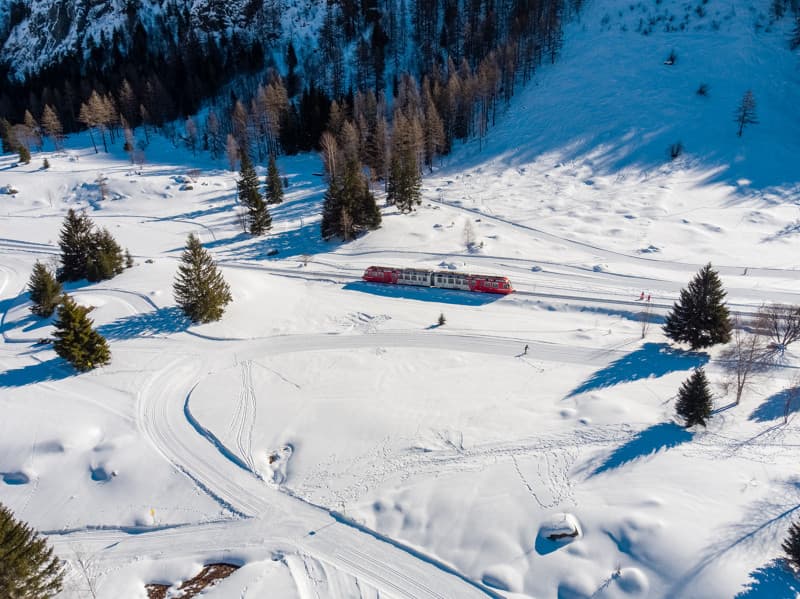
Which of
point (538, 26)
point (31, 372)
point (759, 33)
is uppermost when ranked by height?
point (538, 26)

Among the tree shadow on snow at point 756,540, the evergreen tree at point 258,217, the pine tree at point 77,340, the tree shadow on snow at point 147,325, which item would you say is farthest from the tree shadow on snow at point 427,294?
the tree shadow on snow at point 756,540

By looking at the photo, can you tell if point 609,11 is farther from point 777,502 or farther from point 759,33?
point 777,502

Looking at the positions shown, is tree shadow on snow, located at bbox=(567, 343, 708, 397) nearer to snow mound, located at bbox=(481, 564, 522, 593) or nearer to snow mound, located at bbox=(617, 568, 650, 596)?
snow mound, located at bbox=(617, 568, 650, 596)

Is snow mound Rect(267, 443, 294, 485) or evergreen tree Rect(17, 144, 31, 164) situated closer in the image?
snow mound Rect(267, 443, 294, 485)

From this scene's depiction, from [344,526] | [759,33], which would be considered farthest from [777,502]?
[759,33]

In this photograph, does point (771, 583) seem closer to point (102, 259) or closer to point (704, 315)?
point (704, 315)

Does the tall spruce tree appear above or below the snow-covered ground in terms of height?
above

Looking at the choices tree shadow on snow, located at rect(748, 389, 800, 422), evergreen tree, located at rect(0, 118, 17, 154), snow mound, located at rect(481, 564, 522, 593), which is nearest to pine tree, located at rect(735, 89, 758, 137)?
tree shadow on snow, located at rect(748, 389, 800, 422)
